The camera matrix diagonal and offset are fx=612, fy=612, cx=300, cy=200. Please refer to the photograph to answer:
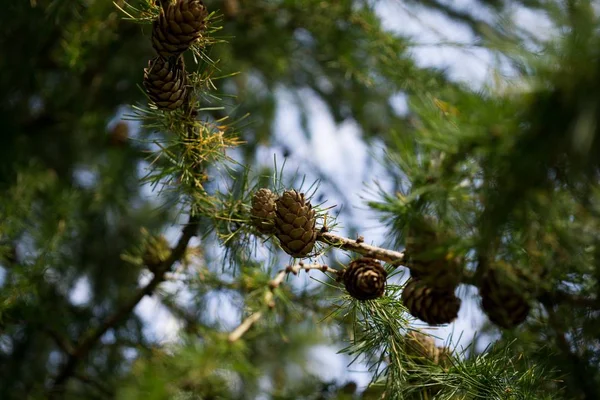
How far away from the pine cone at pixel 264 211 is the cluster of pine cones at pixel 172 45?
16cm

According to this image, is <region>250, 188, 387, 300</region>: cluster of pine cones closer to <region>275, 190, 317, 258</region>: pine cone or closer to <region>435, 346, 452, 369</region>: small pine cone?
<region>275, 190, 317, 258</region>: pine cone

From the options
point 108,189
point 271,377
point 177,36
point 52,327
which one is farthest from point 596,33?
point 271,377

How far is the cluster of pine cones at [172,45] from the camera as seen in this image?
69 centimetres

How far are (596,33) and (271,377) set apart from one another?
158cm

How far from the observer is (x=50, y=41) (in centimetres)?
145

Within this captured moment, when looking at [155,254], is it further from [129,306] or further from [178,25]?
[178,25]

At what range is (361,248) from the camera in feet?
2.48

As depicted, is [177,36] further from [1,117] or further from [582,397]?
[1,117]

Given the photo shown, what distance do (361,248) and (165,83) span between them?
31 centimetres

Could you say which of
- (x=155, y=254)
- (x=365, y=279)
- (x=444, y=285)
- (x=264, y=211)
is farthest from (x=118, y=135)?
(x=444, y=285)

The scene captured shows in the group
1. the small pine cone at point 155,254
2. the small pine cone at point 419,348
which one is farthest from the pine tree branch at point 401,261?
the small pine cone at point 155,254

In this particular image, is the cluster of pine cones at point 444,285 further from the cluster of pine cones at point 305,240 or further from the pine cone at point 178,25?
the pine cone at point 178,25

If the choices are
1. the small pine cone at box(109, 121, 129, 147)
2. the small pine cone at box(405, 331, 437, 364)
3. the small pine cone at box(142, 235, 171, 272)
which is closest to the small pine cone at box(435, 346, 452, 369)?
the small pine cone at box(405, 331, 437, 364)

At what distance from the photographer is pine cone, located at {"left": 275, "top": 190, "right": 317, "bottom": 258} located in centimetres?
72
